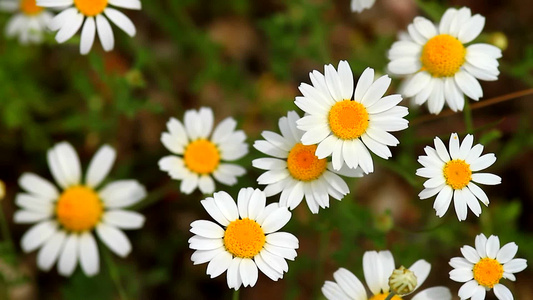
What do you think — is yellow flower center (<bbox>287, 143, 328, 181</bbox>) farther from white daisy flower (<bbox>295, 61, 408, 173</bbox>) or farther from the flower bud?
the flower bud

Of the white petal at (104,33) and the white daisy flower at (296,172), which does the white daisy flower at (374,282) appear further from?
the white petal at (104,33)

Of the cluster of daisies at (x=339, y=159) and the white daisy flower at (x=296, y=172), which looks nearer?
the cluster of daisies at (x=339, y=159)

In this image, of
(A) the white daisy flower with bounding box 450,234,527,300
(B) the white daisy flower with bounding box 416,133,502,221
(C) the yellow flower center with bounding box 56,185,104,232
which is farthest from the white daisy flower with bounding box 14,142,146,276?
(A) the white daisy flower with bounding box 450,234,527,300

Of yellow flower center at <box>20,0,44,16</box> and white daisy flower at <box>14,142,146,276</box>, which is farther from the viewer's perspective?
yellow flower center at <box>20,0,44,16</box>

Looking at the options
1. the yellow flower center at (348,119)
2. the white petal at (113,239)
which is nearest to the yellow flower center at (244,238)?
the yellow flower center at (348,119)

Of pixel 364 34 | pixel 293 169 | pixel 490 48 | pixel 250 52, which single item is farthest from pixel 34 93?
pixel 490 48
